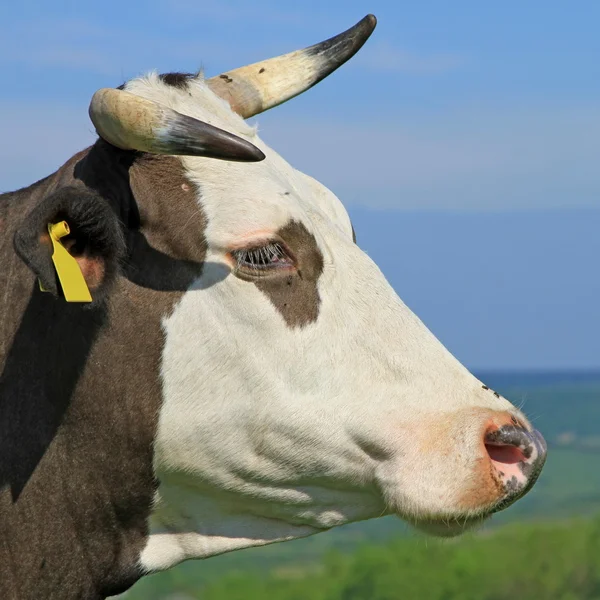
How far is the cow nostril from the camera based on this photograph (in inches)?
185

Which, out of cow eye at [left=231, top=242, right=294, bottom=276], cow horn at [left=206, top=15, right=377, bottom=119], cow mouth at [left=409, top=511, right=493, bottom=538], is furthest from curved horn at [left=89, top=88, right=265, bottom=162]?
cow mouth at [left=409, top=511, right=493, bottom=538]

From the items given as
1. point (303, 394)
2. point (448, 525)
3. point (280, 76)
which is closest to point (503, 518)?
point (280, 76)

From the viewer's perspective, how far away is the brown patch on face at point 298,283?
15.8 feet

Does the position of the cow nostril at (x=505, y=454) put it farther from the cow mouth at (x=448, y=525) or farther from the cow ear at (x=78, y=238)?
the cow ear at (x=78, y=238)

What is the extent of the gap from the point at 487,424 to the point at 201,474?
1153 millimetres

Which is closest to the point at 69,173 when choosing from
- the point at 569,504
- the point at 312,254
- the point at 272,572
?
the point at 312,254

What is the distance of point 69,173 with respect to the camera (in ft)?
16.8

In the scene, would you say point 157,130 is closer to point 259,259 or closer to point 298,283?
point 259,259

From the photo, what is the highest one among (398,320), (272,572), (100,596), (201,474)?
(398,320)

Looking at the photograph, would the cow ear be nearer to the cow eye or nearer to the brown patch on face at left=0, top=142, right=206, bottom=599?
the brown patch on face at left=0, top=142, right=206, bottom=599

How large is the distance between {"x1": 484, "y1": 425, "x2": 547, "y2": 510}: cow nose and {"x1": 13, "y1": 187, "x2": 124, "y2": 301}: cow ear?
1.59 metres

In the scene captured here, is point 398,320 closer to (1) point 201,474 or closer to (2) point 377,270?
(2) point 377,270

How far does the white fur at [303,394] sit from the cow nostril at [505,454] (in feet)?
0.26

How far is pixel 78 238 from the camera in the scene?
472 centimetres
